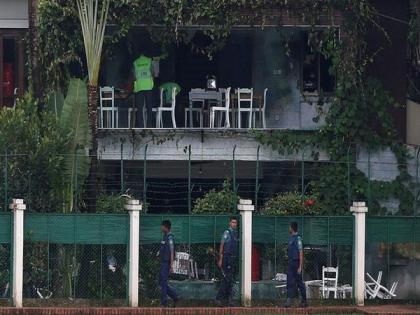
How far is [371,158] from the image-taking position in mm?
32781

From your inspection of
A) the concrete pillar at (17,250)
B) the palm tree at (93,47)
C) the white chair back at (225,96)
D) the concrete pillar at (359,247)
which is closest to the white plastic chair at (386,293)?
the concrete pillar at (359,247)

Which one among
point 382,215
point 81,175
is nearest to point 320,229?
point 382,215

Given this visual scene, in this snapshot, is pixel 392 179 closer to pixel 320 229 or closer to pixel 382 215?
pixel 382 215

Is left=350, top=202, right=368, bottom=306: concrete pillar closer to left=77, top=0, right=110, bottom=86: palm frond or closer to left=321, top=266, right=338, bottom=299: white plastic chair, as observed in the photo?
left=321, top=266, right=338, bottom=299: white plastic chair

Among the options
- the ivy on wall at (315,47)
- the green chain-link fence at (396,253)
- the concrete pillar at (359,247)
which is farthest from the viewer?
the ivy on wall at (315,47)

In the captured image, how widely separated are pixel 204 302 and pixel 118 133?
546cm

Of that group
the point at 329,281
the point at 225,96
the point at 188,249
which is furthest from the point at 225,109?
the point at 329,281

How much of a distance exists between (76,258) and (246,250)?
363 centimetres

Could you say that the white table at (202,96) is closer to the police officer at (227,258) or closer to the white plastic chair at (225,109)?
the white plastic chair at (225,109)

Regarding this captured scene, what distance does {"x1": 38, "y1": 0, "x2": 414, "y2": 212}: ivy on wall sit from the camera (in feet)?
106

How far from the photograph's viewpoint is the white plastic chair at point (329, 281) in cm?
2983

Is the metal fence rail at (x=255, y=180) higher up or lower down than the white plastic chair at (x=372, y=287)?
higher up

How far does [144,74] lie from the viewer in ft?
107

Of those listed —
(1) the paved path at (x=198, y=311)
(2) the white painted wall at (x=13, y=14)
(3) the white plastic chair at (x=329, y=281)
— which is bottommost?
A: (1) the paved path at (x=198, y=311)
